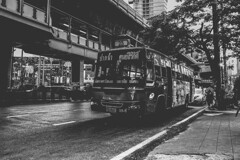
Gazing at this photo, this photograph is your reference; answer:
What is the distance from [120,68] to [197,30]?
29.4 ft

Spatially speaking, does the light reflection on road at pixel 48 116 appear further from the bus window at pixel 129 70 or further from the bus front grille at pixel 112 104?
the bus window at pixel 129 70

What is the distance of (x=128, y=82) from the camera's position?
8508 mm

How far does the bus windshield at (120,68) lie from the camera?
861 centimetres

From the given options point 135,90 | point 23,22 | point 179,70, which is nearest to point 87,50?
point 23,22

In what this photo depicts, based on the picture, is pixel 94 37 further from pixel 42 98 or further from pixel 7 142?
pixel 7 142

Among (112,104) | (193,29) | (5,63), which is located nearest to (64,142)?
(112,104)

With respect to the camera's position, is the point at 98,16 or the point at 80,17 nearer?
the point at 80,17

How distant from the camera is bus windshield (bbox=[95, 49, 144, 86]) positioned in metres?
8.61

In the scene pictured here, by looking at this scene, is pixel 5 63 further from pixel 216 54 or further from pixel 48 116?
pixel 216 54

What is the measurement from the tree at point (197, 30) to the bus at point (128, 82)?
6179 millimetres

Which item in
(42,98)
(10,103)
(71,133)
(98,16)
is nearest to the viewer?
(71,133)

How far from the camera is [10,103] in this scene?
18.4 m

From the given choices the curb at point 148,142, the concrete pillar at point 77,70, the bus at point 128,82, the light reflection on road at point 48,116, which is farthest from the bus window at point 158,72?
the concrete pillar at point 77,70

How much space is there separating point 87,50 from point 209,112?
16669mm
